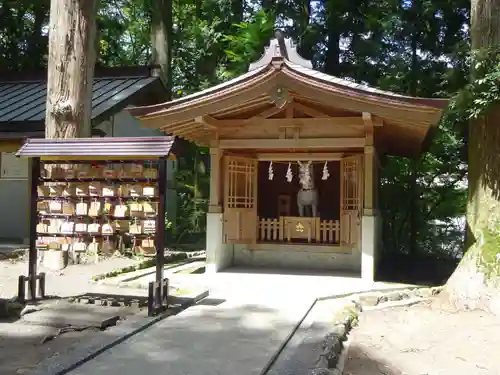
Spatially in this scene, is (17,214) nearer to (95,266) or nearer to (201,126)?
(95,266)

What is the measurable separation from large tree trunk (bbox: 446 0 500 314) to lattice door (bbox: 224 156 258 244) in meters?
4.16

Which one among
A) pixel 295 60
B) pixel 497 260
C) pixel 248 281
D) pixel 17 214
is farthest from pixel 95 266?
pixel 497 260

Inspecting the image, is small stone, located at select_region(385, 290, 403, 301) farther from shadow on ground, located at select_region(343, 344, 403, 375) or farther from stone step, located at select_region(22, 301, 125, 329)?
stone step, located at select_region(22, 301, 125, 329)

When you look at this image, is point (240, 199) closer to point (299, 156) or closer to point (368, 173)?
point (299, 156)

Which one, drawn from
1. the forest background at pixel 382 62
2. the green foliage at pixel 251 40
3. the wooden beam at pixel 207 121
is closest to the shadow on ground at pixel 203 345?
the wooden beam at pixel 207 121

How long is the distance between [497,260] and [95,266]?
7346 mm

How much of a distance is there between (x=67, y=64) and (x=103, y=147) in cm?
398

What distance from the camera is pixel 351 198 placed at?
9.88m

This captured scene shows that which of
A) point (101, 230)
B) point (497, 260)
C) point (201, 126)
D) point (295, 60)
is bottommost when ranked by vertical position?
point (497, 260)

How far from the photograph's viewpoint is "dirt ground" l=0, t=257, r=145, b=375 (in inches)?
176

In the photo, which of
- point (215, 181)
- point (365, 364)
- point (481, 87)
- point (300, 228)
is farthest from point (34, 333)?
point (481, 87)

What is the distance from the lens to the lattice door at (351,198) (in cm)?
946

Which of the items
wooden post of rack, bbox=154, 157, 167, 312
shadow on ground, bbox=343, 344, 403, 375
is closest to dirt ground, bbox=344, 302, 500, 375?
shadow on ground, bbox=343, 344, 403, 375

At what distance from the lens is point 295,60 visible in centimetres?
1040
